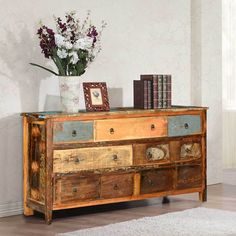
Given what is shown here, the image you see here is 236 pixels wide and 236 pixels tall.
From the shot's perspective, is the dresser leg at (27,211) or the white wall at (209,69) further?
the white wall at (209,69)

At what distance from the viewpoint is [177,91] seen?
20.2ft

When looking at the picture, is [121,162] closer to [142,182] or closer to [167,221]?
[142,182]

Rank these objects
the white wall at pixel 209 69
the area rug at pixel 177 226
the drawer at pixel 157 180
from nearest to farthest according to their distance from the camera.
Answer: the area rug at pixel 177 226
the drawer at pixel 157 180
the white wall at pixel 209 69

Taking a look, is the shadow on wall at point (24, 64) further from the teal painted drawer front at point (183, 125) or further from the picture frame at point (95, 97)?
the teal painted drawer front at point (183, 125)

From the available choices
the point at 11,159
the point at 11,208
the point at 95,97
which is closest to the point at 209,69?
the point at 95,97

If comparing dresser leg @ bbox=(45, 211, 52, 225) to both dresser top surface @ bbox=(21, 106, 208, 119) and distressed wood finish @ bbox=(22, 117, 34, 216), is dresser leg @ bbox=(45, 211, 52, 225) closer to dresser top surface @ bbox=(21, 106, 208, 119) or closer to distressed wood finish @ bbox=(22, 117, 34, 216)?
distressed wood finish @ bbox=(22, 117, 34, 216)

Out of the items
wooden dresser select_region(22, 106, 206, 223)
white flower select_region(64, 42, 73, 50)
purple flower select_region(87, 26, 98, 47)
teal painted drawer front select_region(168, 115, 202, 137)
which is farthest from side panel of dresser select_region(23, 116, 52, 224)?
teal painted drawer front select_region(168, 115, 202, 137)

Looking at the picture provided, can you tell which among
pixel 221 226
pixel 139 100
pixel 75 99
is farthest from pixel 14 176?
pixel 221 226

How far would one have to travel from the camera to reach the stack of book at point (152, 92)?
533 cm

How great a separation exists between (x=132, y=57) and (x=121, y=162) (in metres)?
1.09

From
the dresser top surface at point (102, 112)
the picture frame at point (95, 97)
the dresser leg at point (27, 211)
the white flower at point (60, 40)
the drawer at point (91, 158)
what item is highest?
the white flower at point (60, 40)

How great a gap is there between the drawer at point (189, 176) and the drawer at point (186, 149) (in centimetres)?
7

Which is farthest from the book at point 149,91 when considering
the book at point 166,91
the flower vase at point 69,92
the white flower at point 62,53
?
the white flower at point 62,53

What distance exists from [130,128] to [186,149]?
574 mm
